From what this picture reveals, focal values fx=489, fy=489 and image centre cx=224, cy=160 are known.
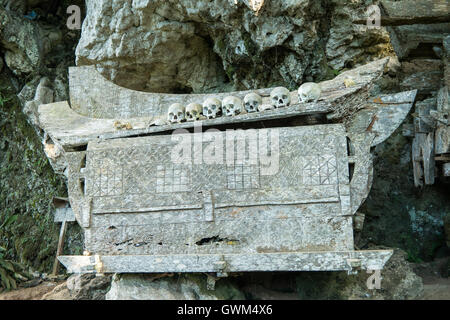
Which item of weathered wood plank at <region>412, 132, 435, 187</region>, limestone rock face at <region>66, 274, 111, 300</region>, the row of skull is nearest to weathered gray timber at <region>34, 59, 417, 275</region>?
the row of skull

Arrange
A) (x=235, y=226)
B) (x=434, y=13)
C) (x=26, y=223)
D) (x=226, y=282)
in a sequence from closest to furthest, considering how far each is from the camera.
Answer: (x=235, y=226), (x=226, y=282), (x=434, y=13), (x=26, y=223)

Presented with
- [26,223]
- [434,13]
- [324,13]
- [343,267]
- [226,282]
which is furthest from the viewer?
[26,223]

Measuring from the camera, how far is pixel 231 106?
709cm

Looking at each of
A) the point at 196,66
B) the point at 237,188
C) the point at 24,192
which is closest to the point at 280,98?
the point at 237,188

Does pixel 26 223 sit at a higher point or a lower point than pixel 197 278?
higher

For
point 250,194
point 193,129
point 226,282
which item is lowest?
point 226,282

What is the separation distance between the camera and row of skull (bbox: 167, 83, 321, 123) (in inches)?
270

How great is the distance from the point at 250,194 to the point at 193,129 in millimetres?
1375

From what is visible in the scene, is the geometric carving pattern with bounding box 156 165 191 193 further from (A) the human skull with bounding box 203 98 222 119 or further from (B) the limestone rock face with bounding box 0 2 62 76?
(B) the limestone rock face with bounding box 0 2 62 76

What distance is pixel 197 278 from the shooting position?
6.94 metres

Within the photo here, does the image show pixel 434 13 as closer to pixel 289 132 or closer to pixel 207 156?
pixel 289 132

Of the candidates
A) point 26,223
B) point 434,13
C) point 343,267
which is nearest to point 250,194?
point 343,267

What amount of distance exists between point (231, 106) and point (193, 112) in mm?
593

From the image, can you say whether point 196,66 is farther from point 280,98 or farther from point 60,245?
point 60,245
